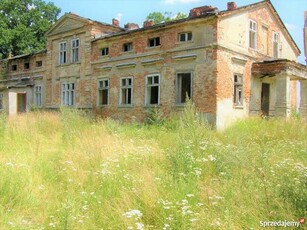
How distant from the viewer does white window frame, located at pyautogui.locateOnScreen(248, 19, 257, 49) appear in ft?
59.0

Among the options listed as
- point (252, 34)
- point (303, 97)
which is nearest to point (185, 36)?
point (252, 34)

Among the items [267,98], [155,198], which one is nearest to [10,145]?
[155,198]

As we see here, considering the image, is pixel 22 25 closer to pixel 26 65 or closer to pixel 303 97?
pixel 26 65

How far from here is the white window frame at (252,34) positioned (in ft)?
59.0

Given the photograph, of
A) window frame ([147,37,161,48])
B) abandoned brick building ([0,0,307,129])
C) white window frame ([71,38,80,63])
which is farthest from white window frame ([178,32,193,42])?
white window frame ([71,38,80,63])

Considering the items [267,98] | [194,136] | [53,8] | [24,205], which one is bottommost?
[24,205]

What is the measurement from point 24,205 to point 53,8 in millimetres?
42828

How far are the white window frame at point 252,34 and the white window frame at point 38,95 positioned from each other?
1692 cm

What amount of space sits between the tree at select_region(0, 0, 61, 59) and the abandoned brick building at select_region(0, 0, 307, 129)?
16.6 m

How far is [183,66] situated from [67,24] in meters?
11.6

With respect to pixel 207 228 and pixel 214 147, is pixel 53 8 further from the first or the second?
pixel 207 228

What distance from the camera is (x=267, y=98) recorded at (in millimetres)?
19547

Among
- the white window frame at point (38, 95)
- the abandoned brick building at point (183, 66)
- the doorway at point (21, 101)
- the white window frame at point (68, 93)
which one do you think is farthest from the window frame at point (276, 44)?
the doorway at point (21, 101)

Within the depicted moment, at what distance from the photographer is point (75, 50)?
2295 centimetres
